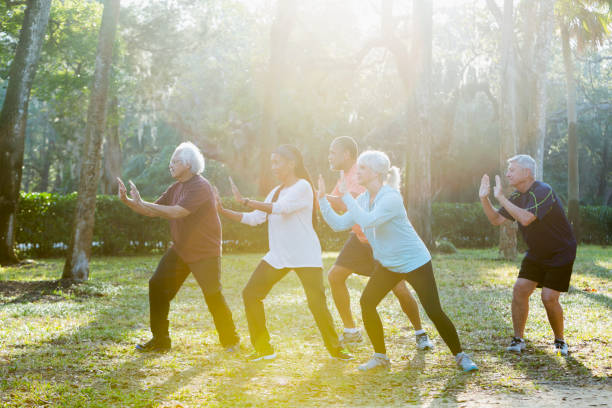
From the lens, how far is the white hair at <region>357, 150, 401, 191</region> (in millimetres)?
5770

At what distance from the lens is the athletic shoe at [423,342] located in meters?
6.87

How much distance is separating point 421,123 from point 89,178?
1095 centimetres

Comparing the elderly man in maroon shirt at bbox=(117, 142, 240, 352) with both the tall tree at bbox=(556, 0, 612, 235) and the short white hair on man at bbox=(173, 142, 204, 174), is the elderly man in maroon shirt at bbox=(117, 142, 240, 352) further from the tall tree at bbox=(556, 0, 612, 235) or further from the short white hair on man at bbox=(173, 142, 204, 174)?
the tall tree at bbox=(556, 0, 612, 235)

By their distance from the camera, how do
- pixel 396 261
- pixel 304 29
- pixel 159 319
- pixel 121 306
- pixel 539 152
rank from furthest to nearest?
1. pixel 304 29
2. pixel 539 152
3. pixel 121 306
4. pixel 159 319
5. pixel 396 261

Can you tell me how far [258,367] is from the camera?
6.07 m

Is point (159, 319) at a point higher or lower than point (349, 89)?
lower

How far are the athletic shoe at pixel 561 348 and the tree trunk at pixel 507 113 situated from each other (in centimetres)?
1160

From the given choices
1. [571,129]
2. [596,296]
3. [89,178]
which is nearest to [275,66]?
[89,178]

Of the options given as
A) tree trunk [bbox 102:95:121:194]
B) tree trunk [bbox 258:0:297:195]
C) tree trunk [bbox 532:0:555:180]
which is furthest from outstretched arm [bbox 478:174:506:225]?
tree trunk [bbox 102:95:121:194]

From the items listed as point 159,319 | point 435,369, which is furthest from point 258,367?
point 435,369

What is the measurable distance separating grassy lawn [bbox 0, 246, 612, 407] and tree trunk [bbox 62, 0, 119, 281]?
27.4 inches

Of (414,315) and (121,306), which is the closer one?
(414,315)

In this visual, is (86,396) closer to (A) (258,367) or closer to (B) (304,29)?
(A) (258,367)

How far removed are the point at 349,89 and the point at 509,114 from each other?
32.3ft
